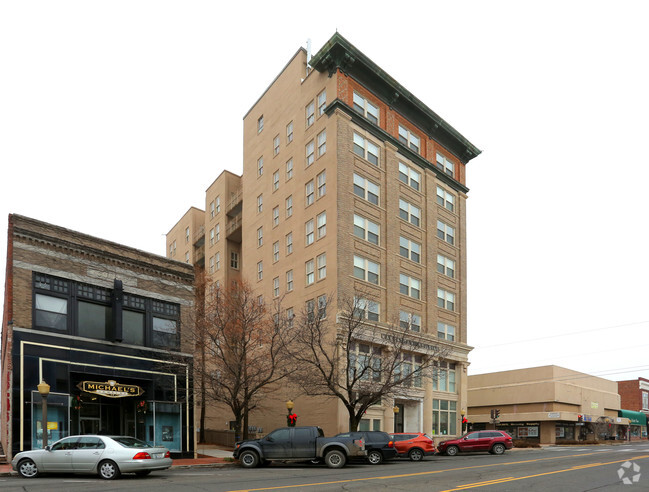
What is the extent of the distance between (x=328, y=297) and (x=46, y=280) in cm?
1682

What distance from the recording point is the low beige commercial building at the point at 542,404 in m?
Result: 66.1

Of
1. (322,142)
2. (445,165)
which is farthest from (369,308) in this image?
(445,165)

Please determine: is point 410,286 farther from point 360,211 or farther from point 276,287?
point 276,287

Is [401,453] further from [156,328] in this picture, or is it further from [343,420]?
[156,328]

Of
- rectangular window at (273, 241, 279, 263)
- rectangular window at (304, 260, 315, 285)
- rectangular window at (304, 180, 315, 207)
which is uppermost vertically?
rectangular window at (304, 180, 315, 207)

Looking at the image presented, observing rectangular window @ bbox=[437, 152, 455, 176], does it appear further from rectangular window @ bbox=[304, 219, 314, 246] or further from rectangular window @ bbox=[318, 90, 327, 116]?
rectangular window @ bbox=[304, 219, 314, 246]

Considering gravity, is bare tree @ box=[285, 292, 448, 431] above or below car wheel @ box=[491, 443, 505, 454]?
above

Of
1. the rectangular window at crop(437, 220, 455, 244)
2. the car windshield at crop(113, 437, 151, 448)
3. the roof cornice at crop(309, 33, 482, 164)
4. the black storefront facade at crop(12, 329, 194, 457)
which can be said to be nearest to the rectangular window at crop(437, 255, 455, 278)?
the rectangular window at crop(437, 220, 455, 244)

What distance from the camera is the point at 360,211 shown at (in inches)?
1662

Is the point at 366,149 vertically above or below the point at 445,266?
above

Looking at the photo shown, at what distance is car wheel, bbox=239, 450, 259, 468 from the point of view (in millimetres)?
24719

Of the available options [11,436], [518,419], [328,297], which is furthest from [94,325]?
[518,419]

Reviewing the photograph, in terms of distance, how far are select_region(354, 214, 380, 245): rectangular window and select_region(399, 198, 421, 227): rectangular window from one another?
11.7 feet

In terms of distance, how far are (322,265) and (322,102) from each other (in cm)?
1153
